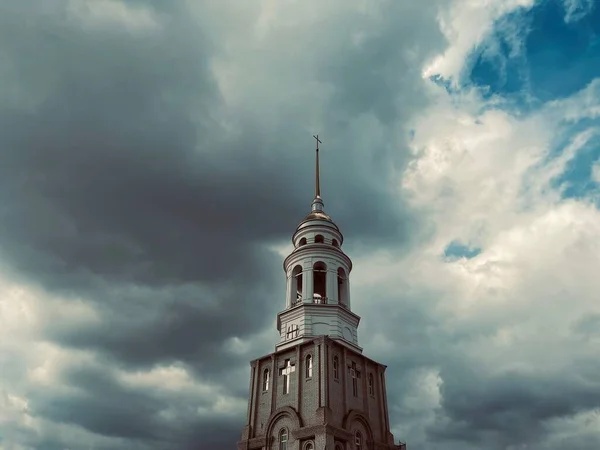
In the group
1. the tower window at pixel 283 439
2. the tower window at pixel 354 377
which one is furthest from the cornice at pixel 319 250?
the tower window at pixel 283 439

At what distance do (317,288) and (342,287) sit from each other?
279cm

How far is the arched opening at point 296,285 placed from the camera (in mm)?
45412

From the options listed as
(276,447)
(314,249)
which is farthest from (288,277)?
(276,447)

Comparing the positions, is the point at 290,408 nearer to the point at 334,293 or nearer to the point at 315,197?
the point at 334,293

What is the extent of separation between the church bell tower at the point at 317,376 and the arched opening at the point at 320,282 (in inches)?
3.2

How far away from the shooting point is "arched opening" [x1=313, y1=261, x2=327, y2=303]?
44.2m

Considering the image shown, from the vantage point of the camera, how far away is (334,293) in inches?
1747

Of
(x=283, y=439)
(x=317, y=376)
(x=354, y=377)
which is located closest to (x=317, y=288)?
(x=354, y=377)

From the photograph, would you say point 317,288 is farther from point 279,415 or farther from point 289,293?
point 279,415

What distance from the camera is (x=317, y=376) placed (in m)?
38.2

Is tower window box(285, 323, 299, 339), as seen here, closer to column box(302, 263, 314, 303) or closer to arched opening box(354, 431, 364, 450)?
column box(302, 263, 314, 303)

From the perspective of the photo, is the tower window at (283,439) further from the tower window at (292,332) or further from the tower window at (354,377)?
the tower window at (292,332)

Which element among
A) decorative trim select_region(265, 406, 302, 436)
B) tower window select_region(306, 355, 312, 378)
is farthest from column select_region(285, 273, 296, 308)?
decorative trim select_region(265, 406, 302, 436)

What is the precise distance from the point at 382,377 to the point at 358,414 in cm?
523
